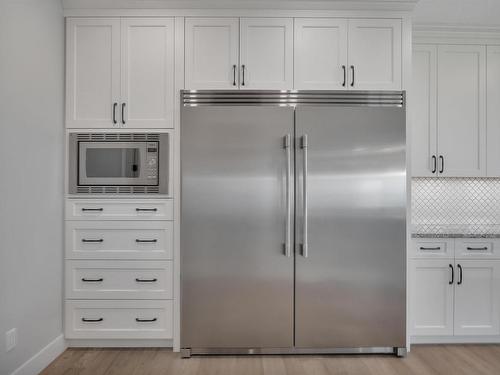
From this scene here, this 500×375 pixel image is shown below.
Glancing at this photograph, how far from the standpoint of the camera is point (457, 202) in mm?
3516

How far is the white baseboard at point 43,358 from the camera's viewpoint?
2.37 metres

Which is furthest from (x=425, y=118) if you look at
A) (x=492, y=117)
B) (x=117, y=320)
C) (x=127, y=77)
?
(x=117, y=320)

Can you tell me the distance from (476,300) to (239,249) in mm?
1874

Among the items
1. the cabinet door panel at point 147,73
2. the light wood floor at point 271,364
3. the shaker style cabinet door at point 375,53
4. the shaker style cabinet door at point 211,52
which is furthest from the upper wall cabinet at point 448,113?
the cabinet door panel at point 147,73

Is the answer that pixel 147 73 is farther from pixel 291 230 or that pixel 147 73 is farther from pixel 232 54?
pixel 291 230

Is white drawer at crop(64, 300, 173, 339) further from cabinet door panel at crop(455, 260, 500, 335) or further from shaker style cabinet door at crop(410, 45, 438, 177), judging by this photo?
shaker style cabinet door at crop(410, 45, 438, 177)

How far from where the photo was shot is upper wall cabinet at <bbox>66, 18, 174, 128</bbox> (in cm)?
284

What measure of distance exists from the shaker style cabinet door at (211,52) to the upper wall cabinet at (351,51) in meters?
0.49

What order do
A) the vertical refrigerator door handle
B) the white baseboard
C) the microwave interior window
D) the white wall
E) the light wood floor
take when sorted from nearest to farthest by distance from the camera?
the white wall, the white baseboard, the light wood floor, the vertical refrigerator door handle, the microwave interior window

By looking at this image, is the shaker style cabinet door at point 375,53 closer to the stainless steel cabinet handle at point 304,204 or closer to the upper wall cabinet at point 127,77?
the stainless steel cabinet handle at point 304,204

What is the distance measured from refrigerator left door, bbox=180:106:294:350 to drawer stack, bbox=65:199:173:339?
0.60 feet

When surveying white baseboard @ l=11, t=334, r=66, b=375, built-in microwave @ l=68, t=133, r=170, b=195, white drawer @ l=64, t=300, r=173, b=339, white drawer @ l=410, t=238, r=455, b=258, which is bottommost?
white baseboard @ l=11, t=334, r=66, b=375

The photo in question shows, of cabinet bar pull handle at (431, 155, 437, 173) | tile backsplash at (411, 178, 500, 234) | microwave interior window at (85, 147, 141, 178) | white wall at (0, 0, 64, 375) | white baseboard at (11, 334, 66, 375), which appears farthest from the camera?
tile backsplash at (411, 178, 500, 234)

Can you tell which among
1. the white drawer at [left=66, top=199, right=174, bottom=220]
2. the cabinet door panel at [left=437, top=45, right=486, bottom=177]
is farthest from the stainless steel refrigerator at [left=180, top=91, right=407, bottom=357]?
the cabinet door panel at [left=437, top=45, right=486, bottom=177]
